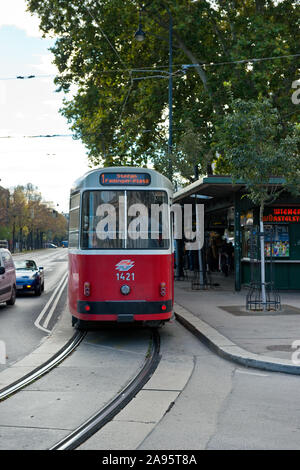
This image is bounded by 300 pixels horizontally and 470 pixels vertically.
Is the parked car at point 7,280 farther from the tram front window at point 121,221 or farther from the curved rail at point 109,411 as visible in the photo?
the curved rail at point 109,411

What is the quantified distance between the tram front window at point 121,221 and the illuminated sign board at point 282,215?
991 cm

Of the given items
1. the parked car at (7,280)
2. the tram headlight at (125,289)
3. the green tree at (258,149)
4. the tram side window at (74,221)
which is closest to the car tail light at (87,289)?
the tram headlight at (125,289)

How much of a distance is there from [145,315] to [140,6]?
67.7 feet

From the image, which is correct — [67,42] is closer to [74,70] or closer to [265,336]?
[74,70]

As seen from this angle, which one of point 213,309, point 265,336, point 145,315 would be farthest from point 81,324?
point 213,309

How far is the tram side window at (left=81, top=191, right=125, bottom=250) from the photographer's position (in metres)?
10.3

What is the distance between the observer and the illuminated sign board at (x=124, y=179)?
1047 centimetres

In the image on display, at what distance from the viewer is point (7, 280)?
16.0 m

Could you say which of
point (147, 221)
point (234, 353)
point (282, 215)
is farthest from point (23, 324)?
point (282, 215)

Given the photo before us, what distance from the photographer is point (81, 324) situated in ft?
35.7

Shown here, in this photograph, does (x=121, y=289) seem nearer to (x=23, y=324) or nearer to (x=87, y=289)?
(x=87, y=289)

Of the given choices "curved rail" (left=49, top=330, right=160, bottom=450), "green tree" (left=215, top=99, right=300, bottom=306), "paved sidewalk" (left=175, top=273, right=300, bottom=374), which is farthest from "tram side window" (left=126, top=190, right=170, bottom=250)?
"green tree" (left=215, top=99, right=300, bottom=306)

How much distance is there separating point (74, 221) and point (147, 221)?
161cm
